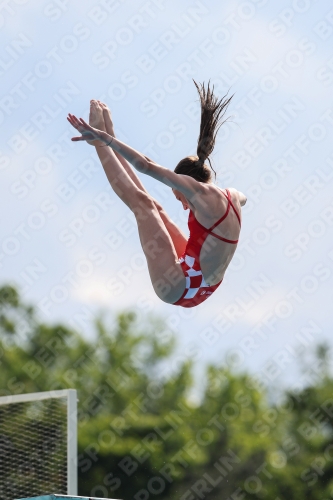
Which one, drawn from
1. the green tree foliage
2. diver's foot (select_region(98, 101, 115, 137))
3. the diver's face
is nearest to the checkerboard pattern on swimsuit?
the diver's face

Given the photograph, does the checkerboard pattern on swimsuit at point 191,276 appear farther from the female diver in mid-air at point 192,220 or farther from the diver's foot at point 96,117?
the diver's foot at point 96,117

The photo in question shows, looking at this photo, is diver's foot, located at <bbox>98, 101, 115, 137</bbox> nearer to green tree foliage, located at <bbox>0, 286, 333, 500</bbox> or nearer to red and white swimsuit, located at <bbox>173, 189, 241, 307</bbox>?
red and white swimsuit, located at <bbox>173, 189, 241, 307</bbox>

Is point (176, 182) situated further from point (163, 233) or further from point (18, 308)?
point (18, 308)

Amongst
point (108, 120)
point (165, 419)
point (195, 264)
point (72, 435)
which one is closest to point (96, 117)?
point (108, 120)

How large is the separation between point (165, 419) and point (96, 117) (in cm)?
2358

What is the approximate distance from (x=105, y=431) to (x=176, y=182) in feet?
76.7

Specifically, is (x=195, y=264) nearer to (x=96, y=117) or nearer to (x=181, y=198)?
(x=181, y=198)

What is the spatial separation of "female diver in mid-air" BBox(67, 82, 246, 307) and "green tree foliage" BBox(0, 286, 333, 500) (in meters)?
20.5

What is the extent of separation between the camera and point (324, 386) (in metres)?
32.3

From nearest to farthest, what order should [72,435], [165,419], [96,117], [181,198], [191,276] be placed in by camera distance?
[96,117], [181,198], [191,276], [72,435], [165,419]

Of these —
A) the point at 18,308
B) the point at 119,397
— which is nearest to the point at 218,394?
the point at 119,397

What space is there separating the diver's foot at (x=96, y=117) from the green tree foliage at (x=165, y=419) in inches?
832

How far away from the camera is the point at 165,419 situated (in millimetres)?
28500

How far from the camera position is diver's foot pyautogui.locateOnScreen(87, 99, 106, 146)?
5984 millimetres
